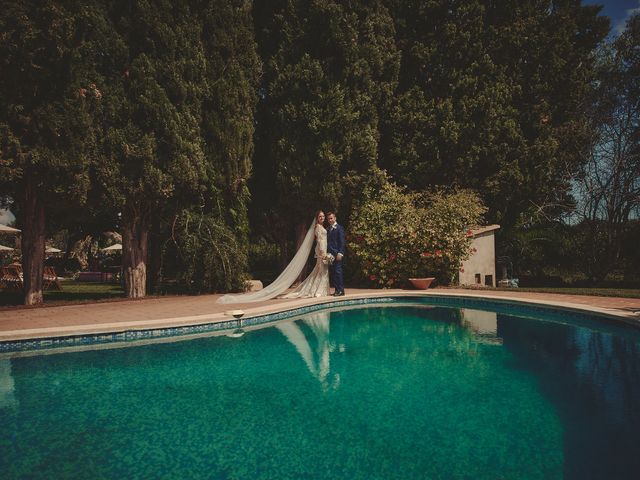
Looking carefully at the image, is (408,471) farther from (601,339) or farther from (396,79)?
(396,79)

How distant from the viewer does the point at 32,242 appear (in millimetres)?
9734

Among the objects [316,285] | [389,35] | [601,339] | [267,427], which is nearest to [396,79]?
[389,35]

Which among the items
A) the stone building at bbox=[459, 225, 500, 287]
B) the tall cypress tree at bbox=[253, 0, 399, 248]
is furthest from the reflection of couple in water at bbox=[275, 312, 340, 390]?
the stone building at bbox=[459, 225, 500, 287]

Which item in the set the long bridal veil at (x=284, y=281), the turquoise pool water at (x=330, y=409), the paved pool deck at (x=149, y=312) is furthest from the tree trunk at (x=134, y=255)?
the turquoise pool water at (x=330, y=409)

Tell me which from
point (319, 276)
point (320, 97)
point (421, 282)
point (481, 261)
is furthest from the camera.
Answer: point (481, 261)

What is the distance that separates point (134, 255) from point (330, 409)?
8678mm

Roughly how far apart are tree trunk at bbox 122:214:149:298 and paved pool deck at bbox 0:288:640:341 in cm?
70

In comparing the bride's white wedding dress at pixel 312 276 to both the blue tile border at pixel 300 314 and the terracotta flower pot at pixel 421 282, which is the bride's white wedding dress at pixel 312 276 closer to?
the blue tile border at pixel 300 314

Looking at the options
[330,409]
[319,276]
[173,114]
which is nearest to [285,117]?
[173,114]

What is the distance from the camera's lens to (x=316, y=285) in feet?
37.6

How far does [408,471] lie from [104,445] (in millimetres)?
2417

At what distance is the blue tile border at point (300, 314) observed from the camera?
20.8 ft

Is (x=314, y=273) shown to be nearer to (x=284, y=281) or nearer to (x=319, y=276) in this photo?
(x=319, y=276)

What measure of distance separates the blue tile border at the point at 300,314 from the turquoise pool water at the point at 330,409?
455 millimetres
